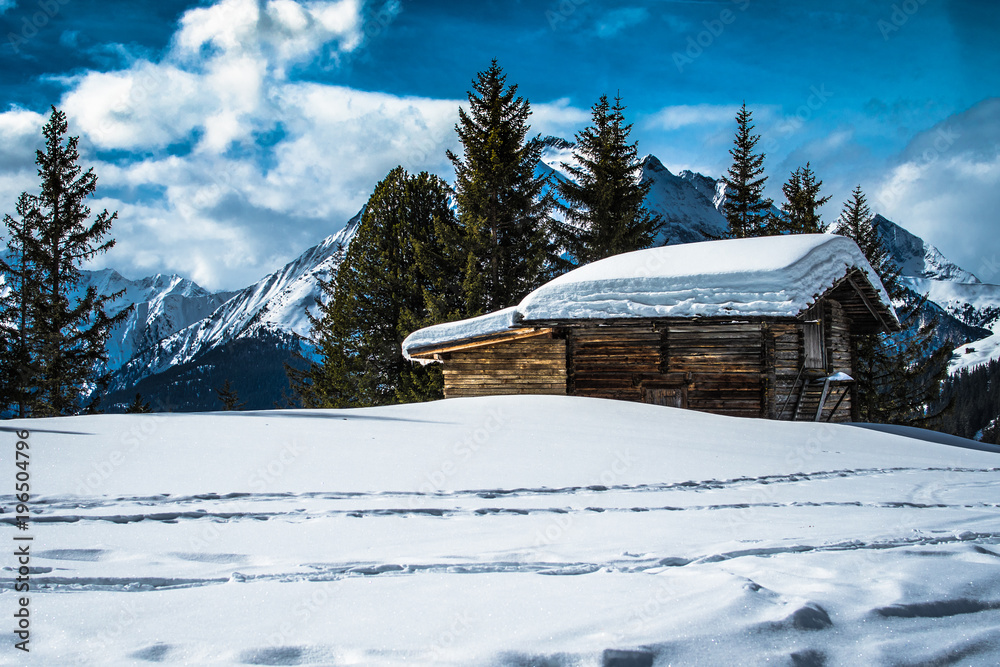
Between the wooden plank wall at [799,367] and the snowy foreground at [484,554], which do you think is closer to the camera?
the snowy foreground at [484,554]

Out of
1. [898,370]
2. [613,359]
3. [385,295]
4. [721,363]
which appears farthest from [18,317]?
[898,370]

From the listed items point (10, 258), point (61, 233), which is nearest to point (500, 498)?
point (61, 233)

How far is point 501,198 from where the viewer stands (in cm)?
2336

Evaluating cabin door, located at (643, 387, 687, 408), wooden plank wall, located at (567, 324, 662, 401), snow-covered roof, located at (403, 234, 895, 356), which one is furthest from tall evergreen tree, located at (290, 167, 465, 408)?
cabin door, located at (643, 387, 687, 408)

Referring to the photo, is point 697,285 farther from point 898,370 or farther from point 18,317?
point 18,317

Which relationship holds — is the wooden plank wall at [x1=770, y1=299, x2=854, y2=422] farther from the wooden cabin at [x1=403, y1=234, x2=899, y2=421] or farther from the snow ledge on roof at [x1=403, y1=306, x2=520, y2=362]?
the snow ledge on roof at [x1=403, y1=306, x2=520, y2=362]

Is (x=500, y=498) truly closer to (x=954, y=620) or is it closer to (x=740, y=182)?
(x=954, y=620)

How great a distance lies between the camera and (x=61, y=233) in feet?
64.4

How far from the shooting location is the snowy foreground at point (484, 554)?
2.43 m

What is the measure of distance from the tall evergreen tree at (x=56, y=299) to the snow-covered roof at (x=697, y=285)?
11977mm

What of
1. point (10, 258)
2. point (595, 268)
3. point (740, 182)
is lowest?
point (595, 268)

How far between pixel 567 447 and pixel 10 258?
22.7 m

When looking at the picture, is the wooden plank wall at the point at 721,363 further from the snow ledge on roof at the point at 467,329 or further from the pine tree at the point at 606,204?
the pine tree at the point at 606,204

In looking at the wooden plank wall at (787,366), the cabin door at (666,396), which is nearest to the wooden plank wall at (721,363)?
the cabin door at (666,396)
